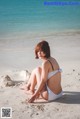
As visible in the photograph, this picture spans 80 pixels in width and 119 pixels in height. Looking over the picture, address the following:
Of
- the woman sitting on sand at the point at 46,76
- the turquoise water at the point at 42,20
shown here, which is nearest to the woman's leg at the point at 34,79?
the woman sitting on sand at the point at 46,76

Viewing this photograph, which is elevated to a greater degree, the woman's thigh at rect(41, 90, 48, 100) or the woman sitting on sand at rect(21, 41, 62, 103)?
the woman sitting on sand at rect(21, 41, 62, 103)

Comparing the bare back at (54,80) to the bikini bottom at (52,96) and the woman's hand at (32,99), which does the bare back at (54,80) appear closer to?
the bikini bottom at (52,96)

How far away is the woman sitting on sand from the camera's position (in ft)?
14.6

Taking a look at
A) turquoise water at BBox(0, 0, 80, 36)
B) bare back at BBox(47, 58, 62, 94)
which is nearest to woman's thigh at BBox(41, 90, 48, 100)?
bare back at BBox(47, 58, 62, 94)

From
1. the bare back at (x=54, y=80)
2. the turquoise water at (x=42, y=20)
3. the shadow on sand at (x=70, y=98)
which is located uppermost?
the turquoise water at (x=42, y=20)

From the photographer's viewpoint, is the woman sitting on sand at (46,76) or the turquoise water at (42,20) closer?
the woman sitting on sand at (46,76)

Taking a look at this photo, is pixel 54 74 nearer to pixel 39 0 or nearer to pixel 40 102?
pixel 40 102

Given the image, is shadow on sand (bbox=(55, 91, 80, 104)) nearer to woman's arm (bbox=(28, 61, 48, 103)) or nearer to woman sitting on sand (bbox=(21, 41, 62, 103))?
woman sitting on sand (bbox=(21, 41, 62, 103))

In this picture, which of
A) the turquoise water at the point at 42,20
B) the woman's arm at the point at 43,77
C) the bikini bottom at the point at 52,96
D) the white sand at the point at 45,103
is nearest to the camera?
the white sand at the point at 45,103

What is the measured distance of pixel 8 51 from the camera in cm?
860

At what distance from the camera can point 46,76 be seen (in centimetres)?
446

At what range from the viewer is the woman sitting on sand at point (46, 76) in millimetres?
4438

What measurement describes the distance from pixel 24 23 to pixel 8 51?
5.30 meters

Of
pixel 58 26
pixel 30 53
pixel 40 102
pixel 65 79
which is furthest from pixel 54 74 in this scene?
pixel 58 26
